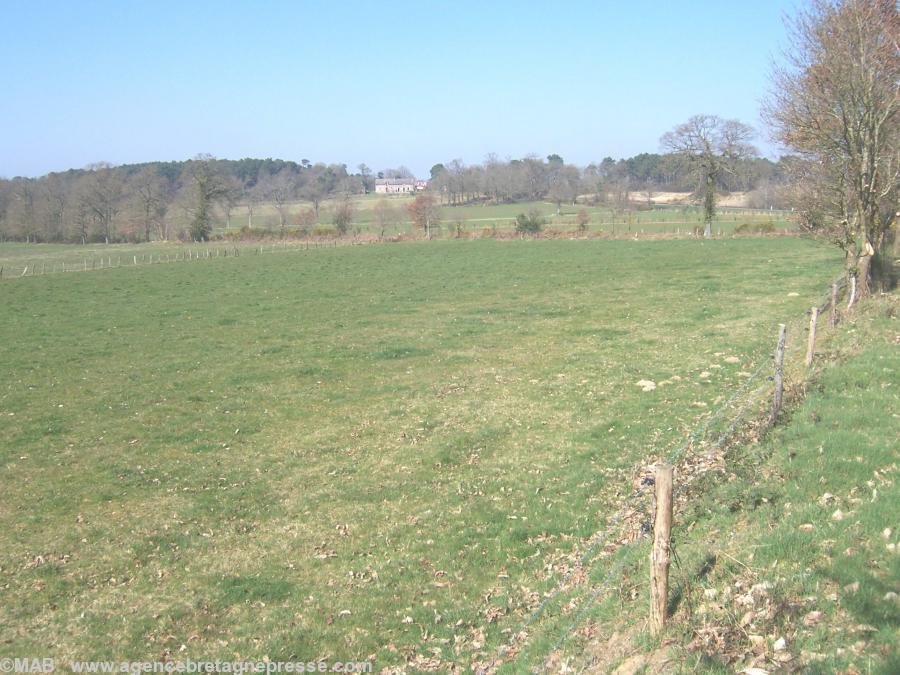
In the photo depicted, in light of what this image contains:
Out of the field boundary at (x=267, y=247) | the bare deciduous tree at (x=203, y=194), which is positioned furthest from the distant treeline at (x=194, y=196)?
the field boundary at (x=267, y=247)

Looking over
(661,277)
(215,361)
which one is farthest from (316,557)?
(661,277)

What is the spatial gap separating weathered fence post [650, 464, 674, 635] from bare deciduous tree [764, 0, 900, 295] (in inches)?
734

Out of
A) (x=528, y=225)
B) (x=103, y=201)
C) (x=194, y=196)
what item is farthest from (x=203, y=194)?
(x=528, y=225)

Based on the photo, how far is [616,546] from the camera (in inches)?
366

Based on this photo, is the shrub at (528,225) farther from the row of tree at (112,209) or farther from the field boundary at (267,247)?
the row of tree at (112,209)

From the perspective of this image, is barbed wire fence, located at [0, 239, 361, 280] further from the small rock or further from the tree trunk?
the small rock

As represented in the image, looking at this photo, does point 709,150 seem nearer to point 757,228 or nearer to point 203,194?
point 757,228

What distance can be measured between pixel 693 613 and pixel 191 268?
5328 centimetres

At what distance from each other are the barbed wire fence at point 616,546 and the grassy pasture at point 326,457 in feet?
1.15

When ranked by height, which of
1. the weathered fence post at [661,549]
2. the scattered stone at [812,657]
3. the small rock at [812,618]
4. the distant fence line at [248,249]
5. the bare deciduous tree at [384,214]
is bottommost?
the scattered stone at [812,657]

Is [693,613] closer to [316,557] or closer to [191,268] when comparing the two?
[316,557]

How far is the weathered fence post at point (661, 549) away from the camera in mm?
6074

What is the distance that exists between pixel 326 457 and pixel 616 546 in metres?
6.52

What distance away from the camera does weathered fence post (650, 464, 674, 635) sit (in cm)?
607
